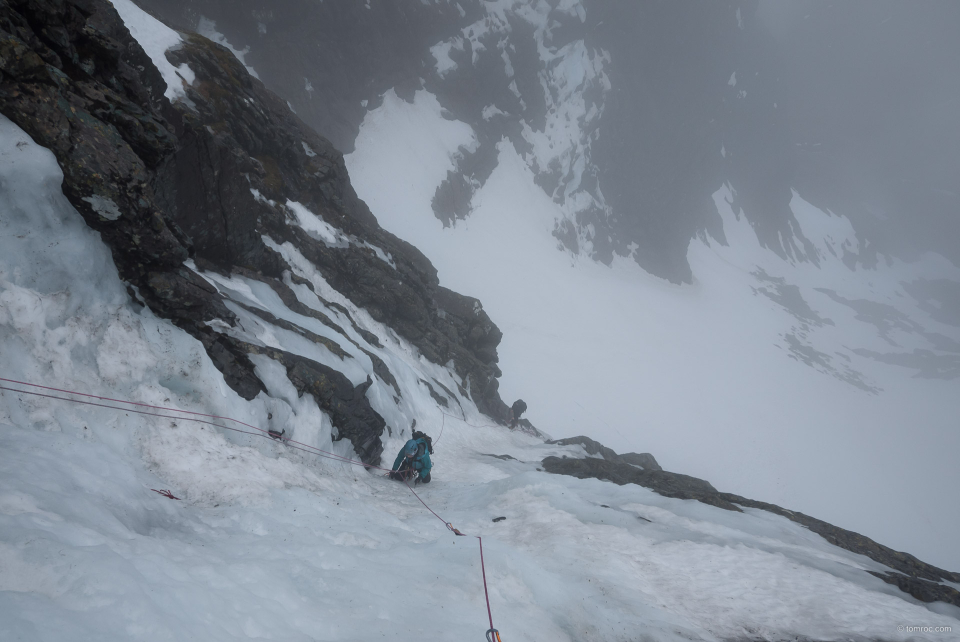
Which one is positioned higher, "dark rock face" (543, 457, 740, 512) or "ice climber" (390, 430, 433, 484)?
"dark rock face" (543, 457, 740, 512)

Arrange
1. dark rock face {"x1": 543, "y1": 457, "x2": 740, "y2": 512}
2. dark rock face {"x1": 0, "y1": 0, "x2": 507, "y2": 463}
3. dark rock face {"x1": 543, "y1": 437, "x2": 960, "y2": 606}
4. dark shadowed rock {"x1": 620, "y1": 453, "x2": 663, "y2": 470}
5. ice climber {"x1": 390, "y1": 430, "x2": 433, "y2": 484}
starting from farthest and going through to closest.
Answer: dark shadowed rock {"x1": 620, "y1": 453, "x2": 663, "y2": 470} < ice climber {"x1": 390, "y1": 430, "x2": 433, "y2": 484} < dark rock face {"x1": 543, "y1": 457, "x2": 740, "y2": 512} < dark rock face {"x1": 543, "y1": 437, "x2": 960, "y2": 606} < dark rock face {"x1": 0, "y1": 0, "x2": 507, "y2": 463}

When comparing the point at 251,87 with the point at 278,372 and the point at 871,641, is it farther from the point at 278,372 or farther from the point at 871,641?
the point at 871,641

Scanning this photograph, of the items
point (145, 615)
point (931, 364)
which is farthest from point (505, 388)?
point (931, 364)

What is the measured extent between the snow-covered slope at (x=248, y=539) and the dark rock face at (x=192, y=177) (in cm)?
37

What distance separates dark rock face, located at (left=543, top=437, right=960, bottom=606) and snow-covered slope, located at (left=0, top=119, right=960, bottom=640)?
321mm

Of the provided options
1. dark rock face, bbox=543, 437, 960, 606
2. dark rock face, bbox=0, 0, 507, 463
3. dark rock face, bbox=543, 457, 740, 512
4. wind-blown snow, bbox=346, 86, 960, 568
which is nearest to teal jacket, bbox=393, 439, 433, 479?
dark rock face, bbox=0, 0, 507, 463

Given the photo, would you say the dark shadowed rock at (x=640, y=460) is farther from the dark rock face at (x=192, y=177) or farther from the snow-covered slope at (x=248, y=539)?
the snow-covered slope at (x=248, y=539)

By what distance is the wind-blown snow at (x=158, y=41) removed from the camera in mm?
11742

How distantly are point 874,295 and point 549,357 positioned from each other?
137m

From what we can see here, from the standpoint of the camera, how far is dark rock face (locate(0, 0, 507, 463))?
5207 mm

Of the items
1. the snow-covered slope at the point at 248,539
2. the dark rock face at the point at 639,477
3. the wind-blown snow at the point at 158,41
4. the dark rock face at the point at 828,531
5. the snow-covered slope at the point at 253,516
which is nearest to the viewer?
the snow-covered slope at the point at 248,539

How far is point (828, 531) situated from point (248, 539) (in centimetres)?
1028

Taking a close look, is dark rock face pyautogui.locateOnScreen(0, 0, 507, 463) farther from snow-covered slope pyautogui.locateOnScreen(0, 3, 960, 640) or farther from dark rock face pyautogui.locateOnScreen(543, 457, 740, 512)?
dark rock face pyautogui.locateOnScreen(543, 457, 740, 512)

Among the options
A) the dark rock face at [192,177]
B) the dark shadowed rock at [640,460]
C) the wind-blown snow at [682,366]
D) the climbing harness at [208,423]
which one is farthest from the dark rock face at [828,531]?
the wind-blown snow at [682,366]
